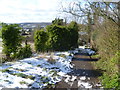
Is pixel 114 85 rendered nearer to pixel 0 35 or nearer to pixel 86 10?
pixel 86 10

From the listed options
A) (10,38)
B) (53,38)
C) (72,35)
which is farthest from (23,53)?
(72,35)

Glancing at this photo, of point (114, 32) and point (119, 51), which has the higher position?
point (114, 32)

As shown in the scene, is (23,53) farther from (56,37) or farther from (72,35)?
(72,35)

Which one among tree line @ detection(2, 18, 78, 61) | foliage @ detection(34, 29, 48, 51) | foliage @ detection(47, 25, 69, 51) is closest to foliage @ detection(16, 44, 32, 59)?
tree line @ detection(2, 18, 78, 61)

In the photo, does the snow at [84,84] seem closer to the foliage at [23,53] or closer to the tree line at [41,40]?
the tree line at [41,40]

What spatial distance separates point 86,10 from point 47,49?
566 cm

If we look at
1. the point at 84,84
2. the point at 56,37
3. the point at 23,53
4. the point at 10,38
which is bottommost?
the point at 84,84

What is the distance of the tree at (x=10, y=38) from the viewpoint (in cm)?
636

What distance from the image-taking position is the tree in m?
6.36

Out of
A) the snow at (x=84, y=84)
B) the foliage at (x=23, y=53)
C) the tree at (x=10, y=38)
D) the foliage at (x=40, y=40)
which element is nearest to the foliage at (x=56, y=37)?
the foliage at (x=40, y=40)

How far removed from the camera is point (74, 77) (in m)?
A: 4.55

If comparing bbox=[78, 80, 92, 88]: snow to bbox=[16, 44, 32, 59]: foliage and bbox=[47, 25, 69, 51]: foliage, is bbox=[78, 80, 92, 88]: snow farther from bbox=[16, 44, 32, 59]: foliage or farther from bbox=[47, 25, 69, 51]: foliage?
bbox=[47, 25, 69, 51]: foliage

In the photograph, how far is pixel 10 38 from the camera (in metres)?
6.44

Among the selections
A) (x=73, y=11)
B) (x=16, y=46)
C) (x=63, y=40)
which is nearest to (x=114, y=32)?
(x=73, y=11)
